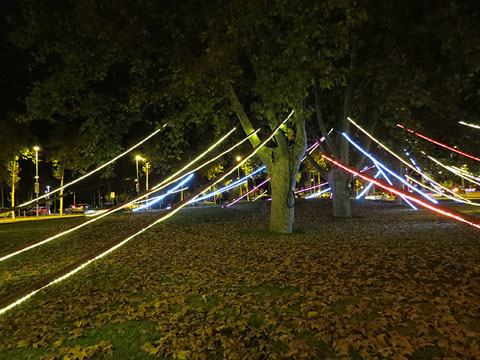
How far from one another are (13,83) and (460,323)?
14.8 metres

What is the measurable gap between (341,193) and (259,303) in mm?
14554

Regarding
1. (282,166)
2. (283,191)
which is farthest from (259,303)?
(282,166)

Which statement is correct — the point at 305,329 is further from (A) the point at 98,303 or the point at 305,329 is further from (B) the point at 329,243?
Answer: (B) the point at 329,243

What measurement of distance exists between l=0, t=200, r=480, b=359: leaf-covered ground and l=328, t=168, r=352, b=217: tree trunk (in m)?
7.68

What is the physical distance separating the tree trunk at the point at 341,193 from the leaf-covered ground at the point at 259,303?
768 centimetres

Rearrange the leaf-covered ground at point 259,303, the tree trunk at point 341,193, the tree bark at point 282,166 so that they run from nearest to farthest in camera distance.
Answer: the leaf-covered ground at point 259,303 → the tree bark at point 282,166 → the tree trunk at point 341,193

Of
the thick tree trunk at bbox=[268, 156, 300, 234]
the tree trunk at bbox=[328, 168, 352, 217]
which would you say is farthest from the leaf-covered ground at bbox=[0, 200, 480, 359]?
the tree trunk at bbox=[328, 168, 352, 217]

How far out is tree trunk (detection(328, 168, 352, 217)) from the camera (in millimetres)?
19453

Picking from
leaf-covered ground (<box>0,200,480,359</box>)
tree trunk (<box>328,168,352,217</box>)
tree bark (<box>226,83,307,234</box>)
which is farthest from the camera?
tree trunk (<box>328,168,352,217</box>)

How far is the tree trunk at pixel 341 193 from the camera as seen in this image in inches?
766

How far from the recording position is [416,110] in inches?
829

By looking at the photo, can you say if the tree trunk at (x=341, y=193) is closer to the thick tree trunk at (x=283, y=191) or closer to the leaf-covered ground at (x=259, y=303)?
the thick tree trunk at (x=283, y=191)

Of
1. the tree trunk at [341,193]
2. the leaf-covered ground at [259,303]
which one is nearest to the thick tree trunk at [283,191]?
the leaf-covered ground at [259,303]

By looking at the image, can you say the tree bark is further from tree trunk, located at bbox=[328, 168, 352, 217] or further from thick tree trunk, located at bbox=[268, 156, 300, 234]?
tree trunk, located at bbox=[328, 168, 352, 217]
